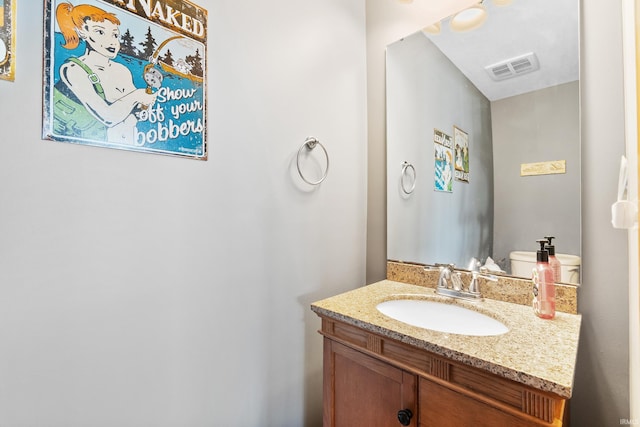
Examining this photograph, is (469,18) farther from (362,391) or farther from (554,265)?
(362,391)

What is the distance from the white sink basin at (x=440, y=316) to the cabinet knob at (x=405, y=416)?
1.03 feet

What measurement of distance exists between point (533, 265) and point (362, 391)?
790 mm

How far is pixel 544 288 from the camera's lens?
94 cm

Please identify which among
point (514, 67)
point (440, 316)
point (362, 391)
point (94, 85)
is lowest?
point (362, 391)

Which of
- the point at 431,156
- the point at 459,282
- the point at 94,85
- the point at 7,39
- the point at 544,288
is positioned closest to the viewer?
the point at 7,39

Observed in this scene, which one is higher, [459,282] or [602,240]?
[602,240]

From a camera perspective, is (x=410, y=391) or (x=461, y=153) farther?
(x=461, y=153)

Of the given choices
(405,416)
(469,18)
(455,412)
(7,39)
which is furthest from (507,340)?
(7,39)

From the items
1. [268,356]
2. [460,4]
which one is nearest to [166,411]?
[268,356]

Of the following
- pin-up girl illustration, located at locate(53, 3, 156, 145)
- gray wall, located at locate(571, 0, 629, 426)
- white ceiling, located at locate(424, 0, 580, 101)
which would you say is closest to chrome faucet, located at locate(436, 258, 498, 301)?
gray wall, located at locate(571, 0, 629, 426)

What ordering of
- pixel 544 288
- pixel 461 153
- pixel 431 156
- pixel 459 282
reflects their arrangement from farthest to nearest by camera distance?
1. pixel 431 156
2. pixel 461 153
3. pixel 459 282
4. pixel 544 288

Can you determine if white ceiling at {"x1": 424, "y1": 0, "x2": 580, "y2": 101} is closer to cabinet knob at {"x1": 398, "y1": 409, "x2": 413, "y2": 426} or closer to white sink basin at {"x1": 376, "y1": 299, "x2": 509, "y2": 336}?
white sink basin at {"x1": 376, "y1": 299, "x2": 509, "y2": 336}

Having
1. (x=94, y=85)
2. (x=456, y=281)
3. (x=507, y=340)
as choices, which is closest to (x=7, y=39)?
(x=94, y=85)

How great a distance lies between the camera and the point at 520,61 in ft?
3.72
